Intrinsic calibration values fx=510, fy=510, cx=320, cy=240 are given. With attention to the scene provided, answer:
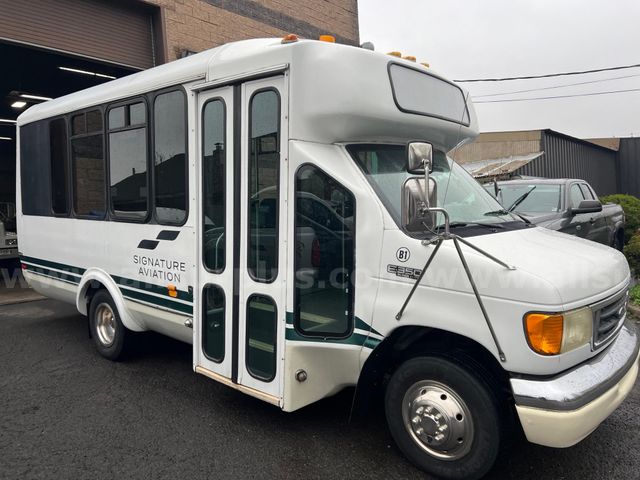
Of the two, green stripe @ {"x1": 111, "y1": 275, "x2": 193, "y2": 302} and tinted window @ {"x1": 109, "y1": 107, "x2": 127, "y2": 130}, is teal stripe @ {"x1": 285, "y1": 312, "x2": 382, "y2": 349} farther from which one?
tinted window @ {"x1": 109, "y1": 107, "x2": 127, "y2": 130}

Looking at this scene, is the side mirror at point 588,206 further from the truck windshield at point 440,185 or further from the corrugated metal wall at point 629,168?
the corrugated metal wall at point 629,168

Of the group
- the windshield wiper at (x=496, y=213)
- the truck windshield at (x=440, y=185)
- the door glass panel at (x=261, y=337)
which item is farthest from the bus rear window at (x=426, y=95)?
the door glass panel at (x=261, y=337)

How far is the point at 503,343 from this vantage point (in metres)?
2.68

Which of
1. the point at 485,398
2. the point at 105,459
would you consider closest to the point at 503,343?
the point at 485,398

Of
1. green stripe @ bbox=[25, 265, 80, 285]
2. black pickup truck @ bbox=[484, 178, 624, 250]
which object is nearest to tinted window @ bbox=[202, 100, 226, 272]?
green stripe @ bbox=[25, 265, 80, 285]

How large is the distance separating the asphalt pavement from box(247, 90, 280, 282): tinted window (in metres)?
1.20

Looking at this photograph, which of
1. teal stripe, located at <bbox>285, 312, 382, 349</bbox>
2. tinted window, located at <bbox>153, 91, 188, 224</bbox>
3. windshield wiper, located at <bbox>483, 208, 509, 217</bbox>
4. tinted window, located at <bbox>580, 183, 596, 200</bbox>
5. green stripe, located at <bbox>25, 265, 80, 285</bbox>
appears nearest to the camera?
teal stripe, located at <bbox>285, 312, 382, 349</bbox>

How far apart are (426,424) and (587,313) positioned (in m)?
1.12

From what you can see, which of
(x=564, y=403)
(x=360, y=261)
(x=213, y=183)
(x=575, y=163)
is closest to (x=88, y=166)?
(x=213, y=183)

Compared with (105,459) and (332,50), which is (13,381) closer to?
(105,459)

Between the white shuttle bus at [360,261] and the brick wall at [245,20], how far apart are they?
5.55 metres

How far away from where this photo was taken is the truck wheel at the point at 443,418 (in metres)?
2.84

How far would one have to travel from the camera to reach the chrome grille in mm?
Result: 2904

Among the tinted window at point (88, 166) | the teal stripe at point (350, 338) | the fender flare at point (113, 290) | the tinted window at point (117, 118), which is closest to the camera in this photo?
the teal stripe at point (350, 338)
